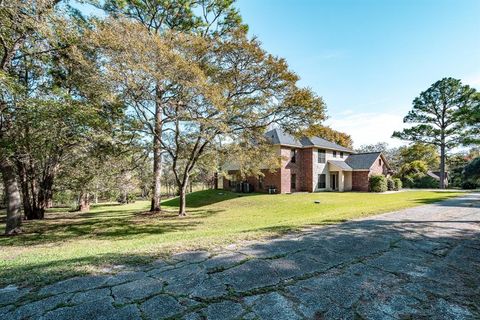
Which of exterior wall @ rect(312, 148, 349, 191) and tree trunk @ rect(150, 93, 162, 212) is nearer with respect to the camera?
tree trunk @ rect(150, 93, 162, 212)

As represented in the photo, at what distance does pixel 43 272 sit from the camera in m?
3.46

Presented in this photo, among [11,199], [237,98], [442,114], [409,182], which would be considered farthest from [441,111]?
[11,199]

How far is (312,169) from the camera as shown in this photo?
80.3 ft

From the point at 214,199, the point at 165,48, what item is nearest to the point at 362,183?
the point at 214,199

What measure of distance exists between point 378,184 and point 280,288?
988 inches

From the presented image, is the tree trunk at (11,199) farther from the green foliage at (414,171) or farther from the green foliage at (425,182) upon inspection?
the green foliage at (425,182)

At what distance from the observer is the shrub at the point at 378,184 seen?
24.3 m

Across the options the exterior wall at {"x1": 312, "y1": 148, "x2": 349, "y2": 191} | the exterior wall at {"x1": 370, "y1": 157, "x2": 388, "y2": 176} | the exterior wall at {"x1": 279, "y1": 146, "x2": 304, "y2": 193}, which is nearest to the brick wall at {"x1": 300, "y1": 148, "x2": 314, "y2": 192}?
the exterior wall at {"x1": 279, "y1": 146, "x2": 304, "y2": 193}

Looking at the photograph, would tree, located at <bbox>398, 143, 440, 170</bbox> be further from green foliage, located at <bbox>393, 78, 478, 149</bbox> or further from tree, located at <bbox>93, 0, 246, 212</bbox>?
tree, located at <bbox>93, 0, 246, 212</bbox>

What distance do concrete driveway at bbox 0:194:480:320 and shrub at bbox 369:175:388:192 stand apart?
21840mm

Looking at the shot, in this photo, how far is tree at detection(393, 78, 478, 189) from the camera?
97.1 feet

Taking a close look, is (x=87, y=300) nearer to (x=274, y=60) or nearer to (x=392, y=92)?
(x=274, y=60)

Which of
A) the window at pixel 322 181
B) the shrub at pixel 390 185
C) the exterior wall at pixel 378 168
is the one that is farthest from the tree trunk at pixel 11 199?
the shrub at pixel 390 185

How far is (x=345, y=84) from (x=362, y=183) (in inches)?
530
